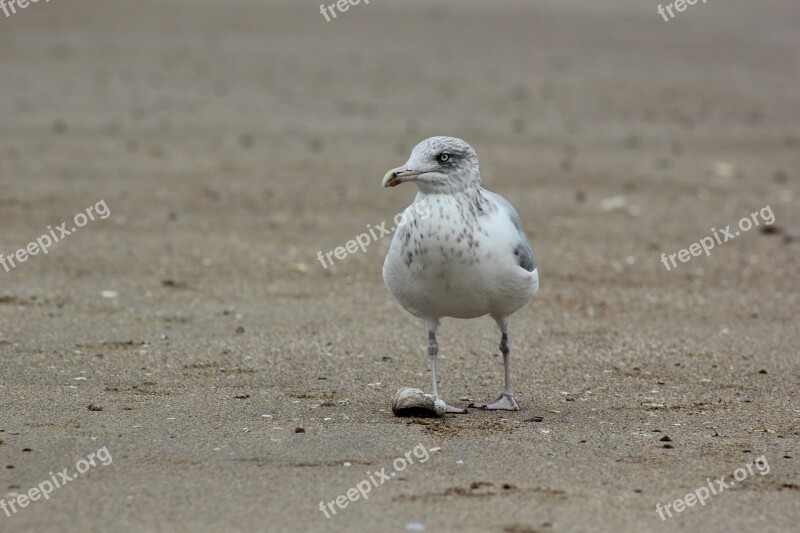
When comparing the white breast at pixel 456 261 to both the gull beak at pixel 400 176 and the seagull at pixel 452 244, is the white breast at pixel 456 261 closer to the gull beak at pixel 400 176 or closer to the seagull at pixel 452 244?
the seagull at pixel 452 244

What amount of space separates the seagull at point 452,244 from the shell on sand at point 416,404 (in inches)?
19.9

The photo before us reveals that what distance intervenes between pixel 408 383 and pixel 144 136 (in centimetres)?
990

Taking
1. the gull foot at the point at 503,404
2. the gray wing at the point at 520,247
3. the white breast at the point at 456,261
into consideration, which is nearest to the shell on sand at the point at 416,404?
the gull foot at the point at 503,404

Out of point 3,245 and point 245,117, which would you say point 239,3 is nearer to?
point 245,117

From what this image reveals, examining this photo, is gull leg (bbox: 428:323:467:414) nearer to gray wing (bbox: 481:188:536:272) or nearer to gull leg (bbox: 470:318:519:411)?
gull leg (bbox: 470:318:519:411)

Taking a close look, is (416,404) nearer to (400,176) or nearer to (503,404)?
(503,404)

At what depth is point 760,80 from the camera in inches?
874

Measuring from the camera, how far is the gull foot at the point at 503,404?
7074 millimetres

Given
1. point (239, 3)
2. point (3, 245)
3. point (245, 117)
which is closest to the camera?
point (3, 245)

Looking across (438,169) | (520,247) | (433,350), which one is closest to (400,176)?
(438,169)

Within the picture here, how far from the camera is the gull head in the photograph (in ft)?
21.3

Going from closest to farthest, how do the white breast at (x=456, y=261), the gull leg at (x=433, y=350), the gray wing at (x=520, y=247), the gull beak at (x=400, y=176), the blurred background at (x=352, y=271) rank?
1. the blurred background at (x=352, y=271)
2. the white breast at (x=456, y=261)
3. the gull beak at (x=400, y=176)
4. the gray wing at (x=520, y=247)
5. the gull leg at (x=433, y=350)

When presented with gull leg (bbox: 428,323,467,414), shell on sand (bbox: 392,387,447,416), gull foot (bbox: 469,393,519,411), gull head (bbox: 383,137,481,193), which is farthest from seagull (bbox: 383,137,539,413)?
gull foot (bbox: 469,393,519,411)

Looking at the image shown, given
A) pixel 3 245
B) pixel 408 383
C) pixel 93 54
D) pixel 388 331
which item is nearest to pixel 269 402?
pixel 408 383
